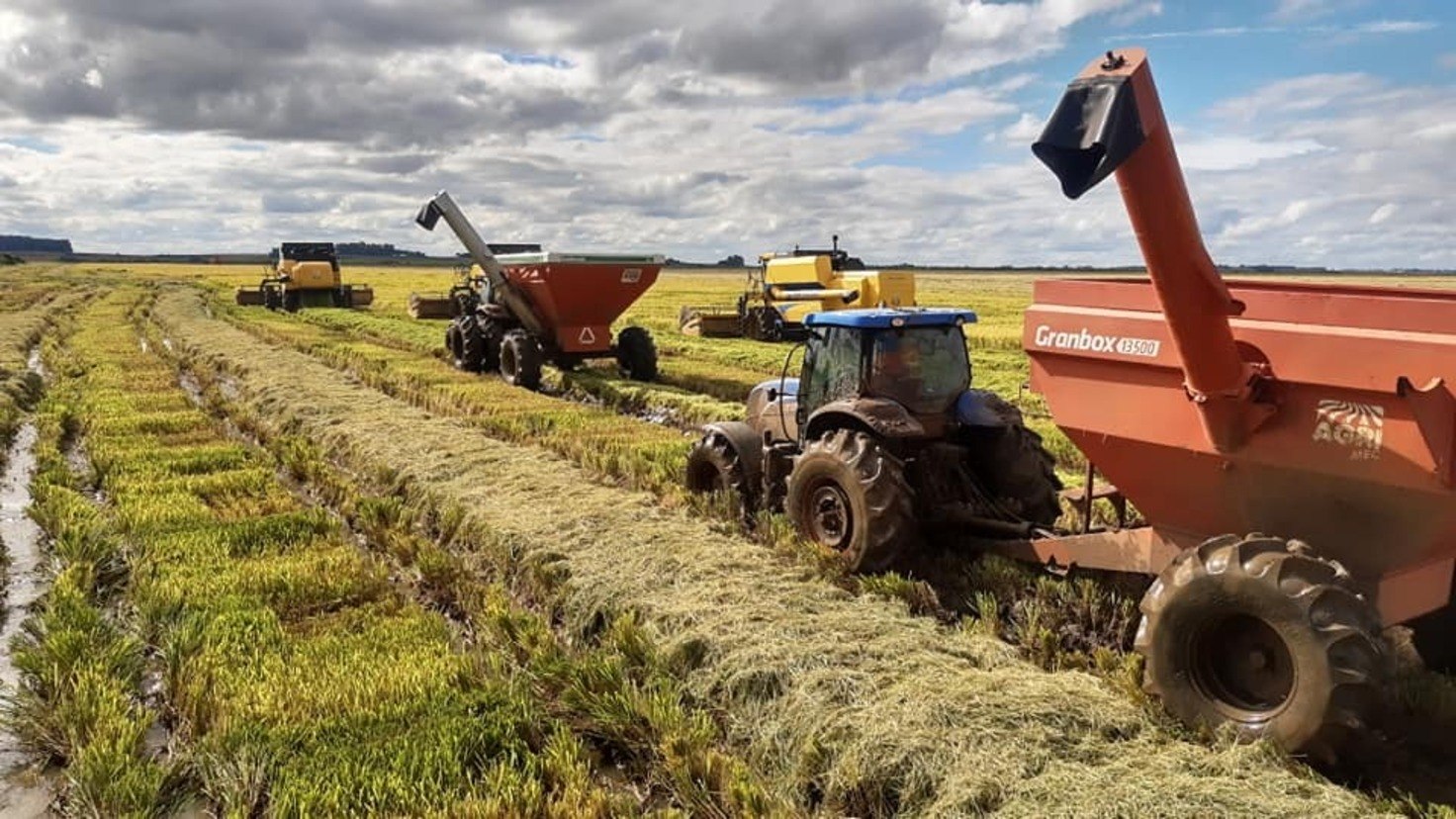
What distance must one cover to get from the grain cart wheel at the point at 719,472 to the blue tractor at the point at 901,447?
83 centimetres

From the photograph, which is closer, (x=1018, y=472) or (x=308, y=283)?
(x=1018, y=472)

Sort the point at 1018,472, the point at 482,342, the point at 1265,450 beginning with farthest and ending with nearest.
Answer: the point at 482,342 → the point at 1018,472 → the point at 1265,450

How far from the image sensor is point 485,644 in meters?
5.72

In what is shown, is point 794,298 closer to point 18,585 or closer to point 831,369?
point 831,369

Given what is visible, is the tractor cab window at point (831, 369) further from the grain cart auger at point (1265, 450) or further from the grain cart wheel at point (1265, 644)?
the grain cart wheel at point (1265, 644)

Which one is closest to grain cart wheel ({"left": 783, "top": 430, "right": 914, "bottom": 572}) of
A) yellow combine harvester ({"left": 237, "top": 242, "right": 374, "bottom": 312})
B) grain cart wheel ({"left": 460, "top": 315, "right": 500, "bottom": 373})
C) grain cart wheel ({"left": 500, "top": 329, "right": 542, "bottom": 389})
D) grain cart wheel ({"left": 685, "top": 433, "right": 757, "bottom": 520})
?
grain cart wheel ({"left": 685, "top": 433, "right": 757, "bottom": 520})

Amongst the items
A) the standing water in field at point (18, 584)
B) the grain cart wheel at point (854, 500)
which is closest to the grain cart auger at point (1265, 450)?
the grain cart wheel at point (854, 500)

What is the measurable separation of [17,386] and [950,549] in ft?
48.8

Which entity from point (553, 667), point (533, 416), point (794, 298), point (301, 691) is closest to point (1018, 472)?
point (553, 667)

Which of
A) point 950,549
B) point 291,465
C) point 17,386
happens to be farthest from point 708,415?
point 17,386

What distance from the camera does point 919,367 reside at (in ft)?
22.9

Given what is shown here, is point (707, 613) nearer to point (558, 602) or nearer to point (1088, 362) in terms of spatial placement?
point (558, 602)

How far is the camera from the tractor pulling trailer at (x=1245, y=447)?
12.8 feet

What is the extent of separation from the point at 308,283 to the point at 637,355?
85.9 ft
